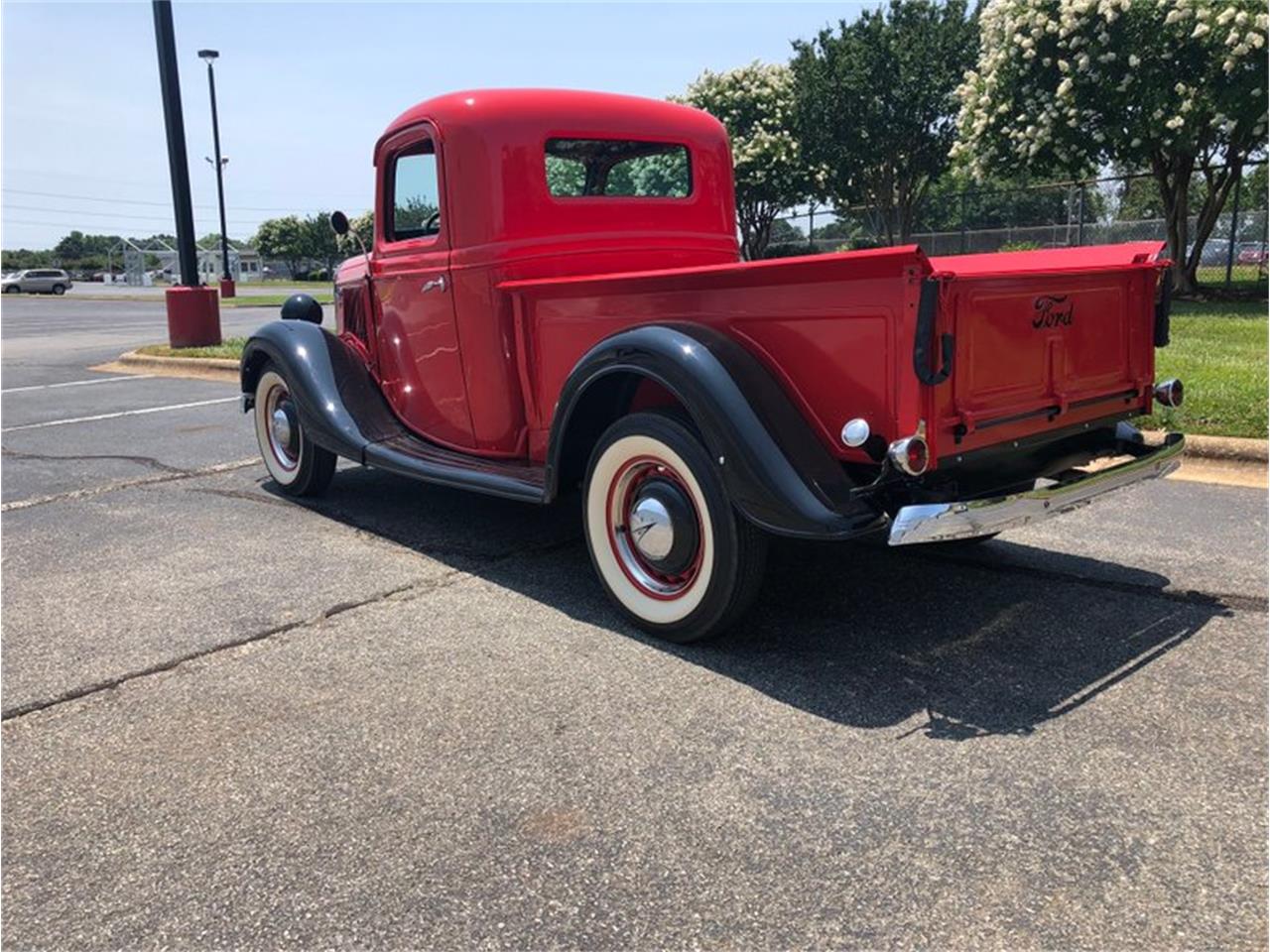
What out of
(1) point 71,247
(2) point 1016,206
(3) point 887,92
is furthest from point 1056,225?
(1) point 71,247

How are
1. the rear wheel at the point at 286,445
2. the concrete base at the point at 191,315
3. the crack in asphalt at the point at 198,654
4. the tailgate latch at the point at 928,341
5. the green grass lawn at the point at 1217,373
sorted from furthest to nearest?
1. the concrete base at the point at 191,315
2. the green grass lawn at the point at 1217,373
3. the rear wheel at the point at 286,445
4. the crack in asphalt at the point at 198,654
5. the tailgate latch at the point at 928,341

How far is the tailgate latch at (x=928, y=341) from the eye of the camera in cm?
288

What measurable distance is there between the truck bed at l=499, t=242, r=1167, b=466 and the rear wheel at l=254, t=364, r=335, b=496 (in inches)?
83.0

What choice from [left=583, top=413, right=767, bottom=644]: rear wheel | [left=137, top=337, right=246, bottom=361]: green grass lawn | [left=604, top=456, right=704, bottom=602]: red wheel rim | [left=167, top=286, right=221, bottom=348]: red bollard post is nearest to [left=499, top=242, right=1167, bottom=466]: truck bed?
[left=583, top=413, right=767, bottom=644]: rear wheel

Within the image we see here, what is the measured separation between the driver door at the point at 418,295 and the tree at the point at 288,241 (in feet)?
253

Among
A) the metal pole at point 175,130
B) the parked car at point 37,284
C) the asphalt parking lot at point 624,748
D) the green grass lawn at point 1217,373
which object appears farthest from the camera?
the parked car at point 37,284

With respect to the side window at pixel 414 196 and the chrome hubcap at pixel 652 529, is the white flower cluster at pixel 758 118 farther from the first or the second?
the chrome hubcap at pixel 652 529

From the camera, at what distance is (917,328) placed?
2.90m

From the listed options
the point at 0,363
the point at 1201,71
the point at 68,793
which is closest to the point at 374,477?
the point at 68,793

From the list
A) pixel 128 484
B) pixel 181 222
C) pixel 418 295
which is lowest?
pixel 128 484

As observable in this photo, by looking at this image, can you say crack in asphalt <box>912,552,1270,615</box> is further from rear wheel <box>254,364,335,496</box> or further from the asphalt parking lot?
rear wheel <box>254,364,335,496</box>

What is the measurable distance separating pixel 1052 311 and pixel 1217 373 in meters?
5.20

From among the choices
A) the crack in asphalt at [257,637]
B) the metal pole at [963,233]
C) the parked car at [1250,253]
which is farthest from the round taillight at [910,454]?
the metal pole at [963,233]

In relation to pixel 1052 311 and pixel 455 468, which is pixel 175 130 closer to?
pixel 455 468
